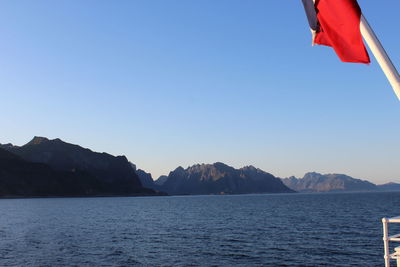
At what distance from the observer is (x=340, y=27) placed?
258 inches

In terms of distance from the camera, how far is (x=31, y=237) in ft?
208

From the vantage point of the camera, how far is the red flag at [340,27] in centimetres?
635

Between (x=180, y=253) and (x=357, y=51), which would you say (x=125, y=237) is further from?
(x=357, y=51)

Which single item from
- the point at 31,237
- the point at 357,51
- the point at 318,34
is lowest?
the point at 31,237

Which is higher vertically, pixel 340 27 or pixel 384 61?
pixel 340 27

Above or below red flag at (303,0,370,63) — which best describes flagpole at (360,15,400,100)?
below

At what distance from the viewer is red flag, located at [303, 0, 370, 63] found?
20.8 feet

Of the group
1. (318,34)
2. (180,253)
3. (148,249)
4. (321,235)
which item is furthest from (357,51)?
(321,235)

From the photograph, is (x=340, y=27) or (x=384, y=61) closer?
(x=384, y=61)

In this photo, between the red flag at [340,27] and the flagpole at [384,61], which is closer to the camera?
the flagpole at [384,61]

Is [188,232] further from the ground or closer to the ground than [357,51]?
closer to the ground

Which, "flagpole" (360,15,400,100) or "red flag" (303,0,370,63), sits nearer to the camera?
"flagpole" (360,15,400,100)

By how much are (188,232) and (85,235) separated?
1777 centimetres

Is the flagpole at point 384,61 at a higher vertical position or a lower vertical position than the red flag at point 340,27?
lower
